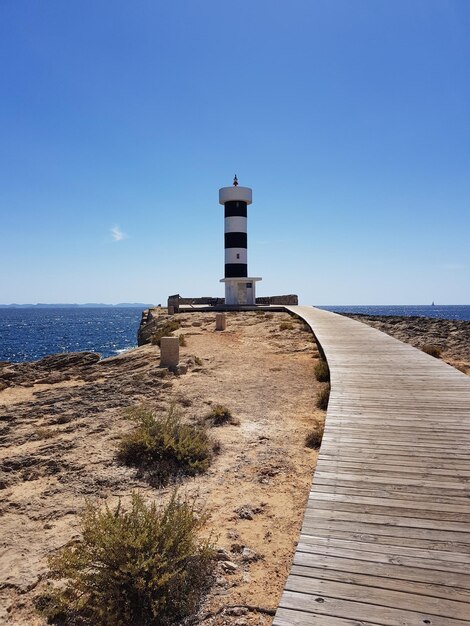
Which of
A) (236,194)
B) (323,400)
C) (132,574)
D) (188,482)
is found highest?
(236,194)

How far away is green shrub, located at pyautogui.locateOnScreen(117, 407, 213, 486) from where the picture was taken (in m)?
6.82

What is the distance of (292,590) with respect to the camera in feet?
10.5

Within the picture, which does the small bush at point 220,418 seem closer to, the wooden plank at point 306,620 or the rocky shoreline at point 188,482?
the rocky shoreline at point 188,482

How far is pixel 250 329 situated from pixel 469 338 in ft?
36.0

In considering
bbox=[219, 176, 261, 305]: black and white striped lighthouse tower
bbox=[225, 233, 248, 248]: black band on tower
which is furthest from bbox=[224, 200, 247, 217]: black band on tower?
bbox=[225, 233, 248, 248]: black band on tower

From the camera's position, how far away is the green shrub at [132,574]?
392cm

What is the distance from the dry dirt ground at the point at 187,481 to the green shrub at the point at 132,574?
0.71 ft

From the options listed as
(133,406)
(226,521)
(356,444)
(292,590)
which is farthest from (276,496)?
(133,406)

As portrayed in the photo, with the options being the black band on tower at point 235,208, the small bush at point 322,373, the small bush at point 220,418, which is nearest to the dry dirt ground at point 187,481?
the small bush at point 220,418

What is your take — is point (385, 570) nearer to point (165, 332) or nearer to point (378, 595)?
point (378, 595)

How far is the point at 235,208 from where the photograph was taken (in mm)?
38219

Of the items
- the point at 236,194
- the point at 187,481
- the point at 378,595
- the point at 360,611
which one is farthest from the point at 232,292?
the point at 360,611

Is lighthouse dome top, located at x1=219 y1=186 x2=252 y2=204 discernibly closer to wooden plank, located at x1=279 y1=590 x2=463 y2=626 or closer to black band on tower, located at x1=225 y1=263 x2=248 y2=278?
black band on tower, located at x1=225 y1=263 x2=248 y2=278

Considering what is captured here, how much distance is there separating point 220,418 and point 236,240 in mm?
30485
